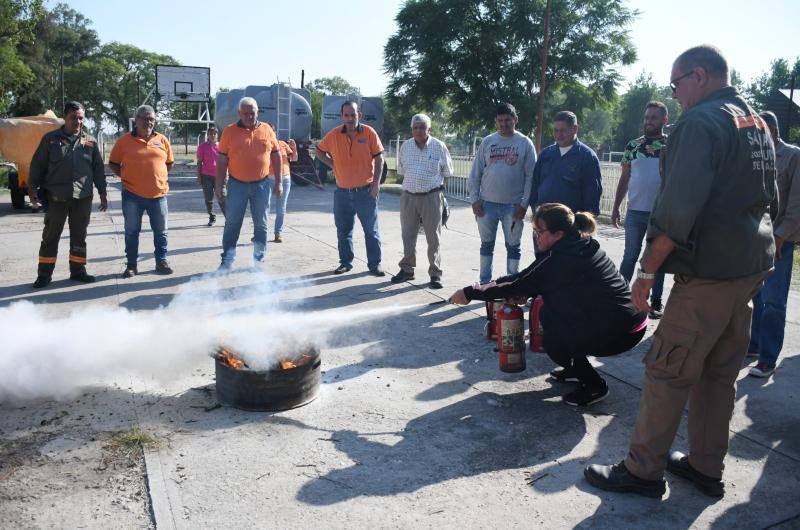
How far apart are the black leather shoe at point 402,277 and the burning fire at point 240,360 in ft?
11.5

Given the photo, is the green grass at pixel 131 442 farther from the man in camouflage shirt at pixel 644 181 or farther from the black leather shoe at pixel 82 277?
the man in camouflage shirt at pixel 644 181

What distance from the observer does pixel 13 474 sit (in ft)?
11.2

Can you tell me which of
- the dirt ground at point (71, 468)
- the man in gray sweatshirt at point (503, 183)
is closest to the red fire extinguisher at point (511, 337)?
the man in gray sweatshirt at point (503, 183)

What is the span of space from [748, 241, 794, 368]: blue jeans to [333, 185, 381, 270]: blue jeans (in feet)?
15.2

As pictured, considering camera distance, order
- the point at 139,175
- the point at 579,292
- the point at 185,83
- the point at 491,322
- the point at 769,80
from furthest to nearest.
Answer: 1. the point at 769,80
2. the point at 185,83
3. the point at 139,175
4. the point at 491,322
5. the point at 579,292

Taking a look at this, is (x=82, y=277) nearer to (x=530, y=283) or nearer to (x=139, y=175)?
(x=139, y=175)

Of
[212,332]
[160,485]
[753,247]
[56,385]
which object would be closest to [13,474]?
[160,485]

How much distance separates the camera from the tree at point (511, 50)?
30859mm

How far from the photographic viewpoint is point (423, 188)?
7.79 m

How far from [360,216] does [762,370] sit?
492 centimetres

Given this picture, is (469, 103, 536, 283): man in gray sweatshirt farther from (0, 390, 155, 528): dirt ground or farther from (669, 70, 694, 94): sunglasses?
(0, 390, 155, 528): dirt ground

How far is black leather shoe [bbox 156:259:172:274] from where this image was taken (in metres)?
8.34

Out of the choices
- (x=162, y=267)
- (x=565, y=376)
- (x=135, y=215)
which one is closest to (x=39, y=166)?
(x=135, y=215)

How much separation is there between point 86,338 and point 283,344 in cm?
152
